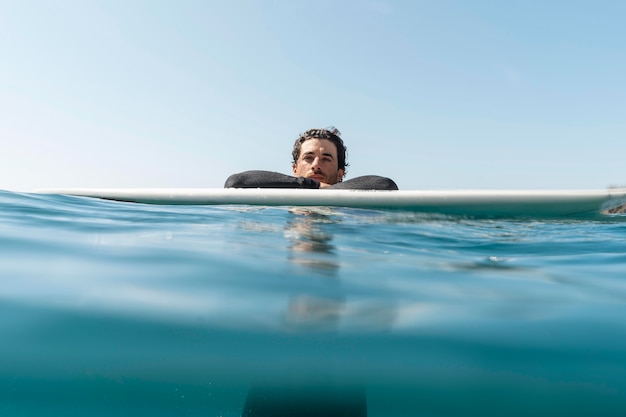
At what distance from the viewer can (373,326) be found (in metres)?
1.17

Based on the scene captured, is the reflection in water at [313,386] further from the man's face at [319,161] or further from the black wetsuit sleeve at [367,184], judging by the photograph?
the man's face at [319,161]

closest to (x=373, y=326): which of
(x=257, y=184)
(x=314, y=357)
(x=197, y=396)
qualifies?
(x=314, y=357)

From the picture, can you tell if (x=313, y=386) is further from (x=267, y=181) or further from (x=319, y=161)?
(x=319, y=161)

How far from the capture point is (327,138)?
611 cm

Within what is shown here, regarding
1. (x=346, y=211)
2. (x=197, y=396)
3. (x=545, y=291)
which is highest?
(x=346, y=211)

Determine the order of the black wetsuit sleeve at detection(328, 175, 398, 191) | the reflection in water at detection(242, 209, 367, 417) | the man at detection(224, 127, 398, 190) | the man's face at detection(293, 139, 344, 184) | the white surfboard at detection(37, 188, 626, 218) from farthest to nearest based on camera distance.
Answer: the man's face at detection(293, 139, 344, 184) → the man at detection(224, 127, 398, 190) → the black wetsuit sleeve at detection(328, 175, 398, 191) → the white surfboard at detection(37, 188, 626, 218) → the reflection in water at detection(242, 209, 367, 417)

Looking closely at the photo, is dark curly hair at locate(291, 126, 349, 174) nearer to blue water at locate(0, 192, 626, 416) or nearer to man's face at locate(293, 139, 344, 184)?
man's face at locate(293, 139, 344, 184)

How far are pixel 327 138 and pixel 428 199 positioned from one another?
3.16 m

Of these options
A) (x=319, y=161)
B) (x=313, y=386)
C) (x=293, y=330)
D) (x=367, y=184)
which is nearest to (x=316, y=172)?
(x=319, y=161)

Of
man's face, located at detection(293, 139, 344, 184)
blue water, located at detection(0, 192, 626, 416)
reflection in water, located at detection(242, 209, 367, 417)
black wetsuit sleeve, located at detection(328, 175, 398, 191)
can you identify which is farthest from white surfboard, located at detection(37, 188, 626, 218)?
man's face, located at detection(293, 139, 344, 184)

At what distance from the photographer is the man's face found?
5.82m

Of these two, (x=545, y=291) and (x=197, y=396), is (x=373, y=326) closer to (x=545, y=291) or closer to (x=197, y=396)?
(x=197, y=396)

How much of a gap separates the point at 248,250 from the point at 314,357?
101cm

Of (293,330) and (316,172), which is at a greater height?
(316,172)
